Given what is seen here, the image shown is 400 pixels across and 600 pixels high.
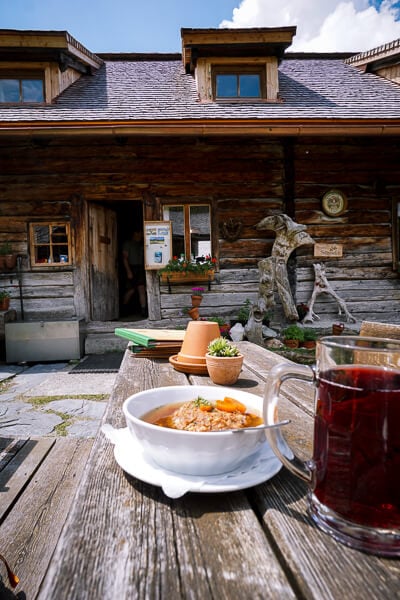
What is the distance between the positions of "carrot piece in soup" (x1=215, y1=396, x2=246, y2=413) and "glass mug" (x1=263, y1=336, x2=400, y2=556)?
9.4 inches

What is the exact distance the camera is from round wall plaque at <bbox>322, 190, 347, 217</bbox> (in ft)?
21.4

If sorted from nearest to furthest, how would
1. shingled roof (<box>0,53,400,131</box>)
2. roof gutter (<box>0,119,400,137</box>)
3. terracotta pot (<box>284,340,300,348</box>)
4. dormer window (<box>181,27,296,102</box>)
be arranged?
roof gutter (<box>0,119,400,137</box>) → shingled roof (<box>0,53,400,131</box>) → terracotta pot (<box>284,340,300,348</box>) → dormer window (<box>181,27,296,102</box>)

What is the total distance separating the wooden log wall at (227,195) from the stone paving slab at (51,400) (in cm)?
162

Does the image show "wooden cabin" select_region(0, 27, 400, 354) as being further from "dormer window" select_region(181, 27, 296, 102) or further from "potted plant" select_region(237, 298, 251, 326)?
"potted plant" select_region(237, 298, 251, 326)

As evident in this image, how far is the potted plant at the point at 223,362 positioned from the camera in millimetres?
1368

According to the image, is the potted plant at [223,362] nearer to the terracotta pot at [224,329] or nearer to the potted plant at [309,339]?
the terracotta pot at [224,329]

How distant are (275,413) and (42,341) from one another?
19.6ft

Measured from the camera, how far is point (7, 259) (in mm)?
6102

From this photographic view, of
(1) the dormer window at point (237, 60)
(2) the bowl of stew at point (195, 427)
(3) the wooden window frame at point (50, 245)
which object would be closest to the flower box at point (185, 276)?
(3) the wooden window frame at point (50, 245)

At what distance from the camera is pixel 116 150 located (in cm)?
636

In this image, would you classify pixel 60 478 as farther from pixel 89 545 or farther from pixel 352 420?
pixel 352 420

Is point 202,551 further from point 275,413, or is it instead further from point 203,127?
point 203,127

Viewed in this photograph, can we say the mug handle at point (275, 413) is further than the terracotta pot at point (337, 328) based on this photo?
No

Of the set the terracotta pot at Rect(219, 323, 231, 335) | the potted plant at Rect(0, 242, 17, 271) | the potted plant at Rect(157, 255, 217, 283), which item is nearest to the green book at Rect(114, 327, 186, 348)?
Answer: the terracotta pot at Rect(219, 323, 231, 335)
